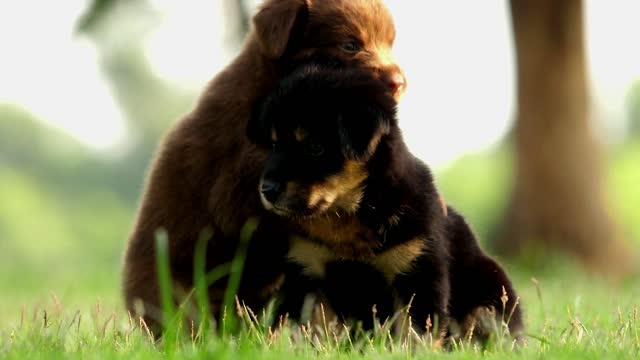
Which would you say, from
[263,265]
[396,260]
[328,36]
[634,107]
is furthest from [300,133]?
[634,107]

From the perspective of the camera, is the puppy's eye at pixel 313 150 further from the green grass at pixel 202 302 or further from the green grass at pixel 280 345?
the green grass at pixel 280 345

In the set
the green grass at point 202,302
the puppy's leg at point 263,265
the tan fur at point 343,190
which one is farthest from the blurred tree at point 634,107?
the tan fur at point 343,190

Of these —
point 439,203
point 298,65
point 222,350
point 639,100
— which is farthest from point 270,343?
point 639,100

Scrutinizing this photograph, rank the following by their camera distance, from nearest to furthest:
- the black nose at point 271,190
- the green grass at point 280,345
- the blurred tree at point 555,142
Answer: the green grass at point 280,345 → the black nose at point 271,190 → the blurred tree at point 555,142

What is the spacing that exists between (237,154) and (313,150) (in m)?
0.71

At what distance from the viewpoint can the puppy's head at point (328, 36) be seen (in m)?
5.88

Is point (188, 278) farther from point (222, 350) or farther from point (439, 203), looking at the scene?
point (222, 350)

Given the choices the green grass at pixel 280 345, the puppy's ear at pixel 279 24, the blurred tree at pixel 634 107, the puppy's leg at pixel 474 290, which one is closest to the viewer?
the green grass at pixel 280 345

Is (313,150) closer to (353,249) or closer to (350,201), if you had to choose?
(350,201)

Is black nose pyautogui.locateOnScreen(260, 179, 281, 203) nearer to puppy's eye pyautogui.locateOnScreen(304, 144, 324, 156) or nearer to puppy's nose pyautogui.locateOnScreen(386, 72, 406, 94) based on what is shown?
puppy's eye pyautogui.locateOnScreen(304, 144, 324, 156)

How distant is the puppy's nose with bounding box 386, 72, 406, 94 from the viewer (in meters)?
5.71

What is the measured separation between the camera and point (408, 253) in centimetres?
529

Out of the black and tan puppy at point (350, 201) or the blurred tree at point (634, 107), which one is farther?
the blurred tree at point (634, 107)

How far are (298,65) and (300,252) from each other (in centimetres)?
110
